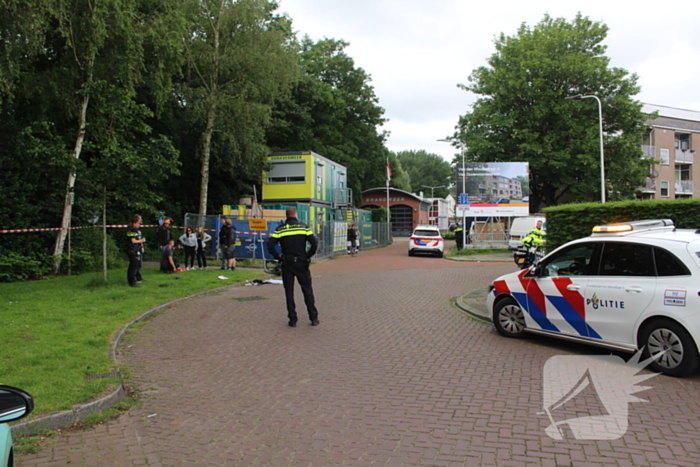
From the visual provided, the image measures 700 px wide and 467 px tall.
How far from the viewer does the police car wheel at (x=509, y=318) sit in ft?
25.0

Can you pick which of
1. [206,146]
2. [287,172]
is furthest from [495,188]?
[206,146]

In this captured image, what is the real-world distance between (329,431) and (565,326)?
13.3 feet

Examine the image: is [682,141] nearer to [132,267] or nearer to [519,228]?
[519,228]

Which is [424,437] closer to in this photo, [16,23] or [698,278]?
[698,278]

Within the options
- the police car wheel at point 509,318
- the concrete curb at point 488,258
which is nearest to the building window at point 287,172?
the concrete curb at point 488,258

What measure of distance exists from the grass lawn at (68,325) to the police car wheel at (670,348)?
5887mm

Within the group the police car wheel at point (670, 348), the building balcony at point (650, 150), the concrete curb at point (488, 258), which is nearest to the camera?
the police car wheel at point (670, 348)

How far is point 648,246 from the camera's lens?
6020mm

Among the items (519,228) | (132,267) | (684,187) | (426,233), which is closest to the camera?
(132,267)

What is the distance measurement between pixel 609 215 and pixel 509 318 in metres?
7.06

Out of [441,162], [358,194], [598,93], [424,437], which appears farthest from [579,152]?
[441,162]

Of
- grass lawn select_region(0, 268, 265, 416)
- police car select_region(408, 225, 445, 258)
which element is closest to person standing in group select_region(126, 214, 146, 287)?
grass lawn select_region(0, 268, 265, 416)

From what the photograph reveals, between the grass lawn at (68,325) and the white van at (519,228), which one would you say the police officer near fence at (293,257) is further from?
the white van at (519,228)

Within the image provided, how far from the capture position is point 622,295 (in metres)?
6.04
